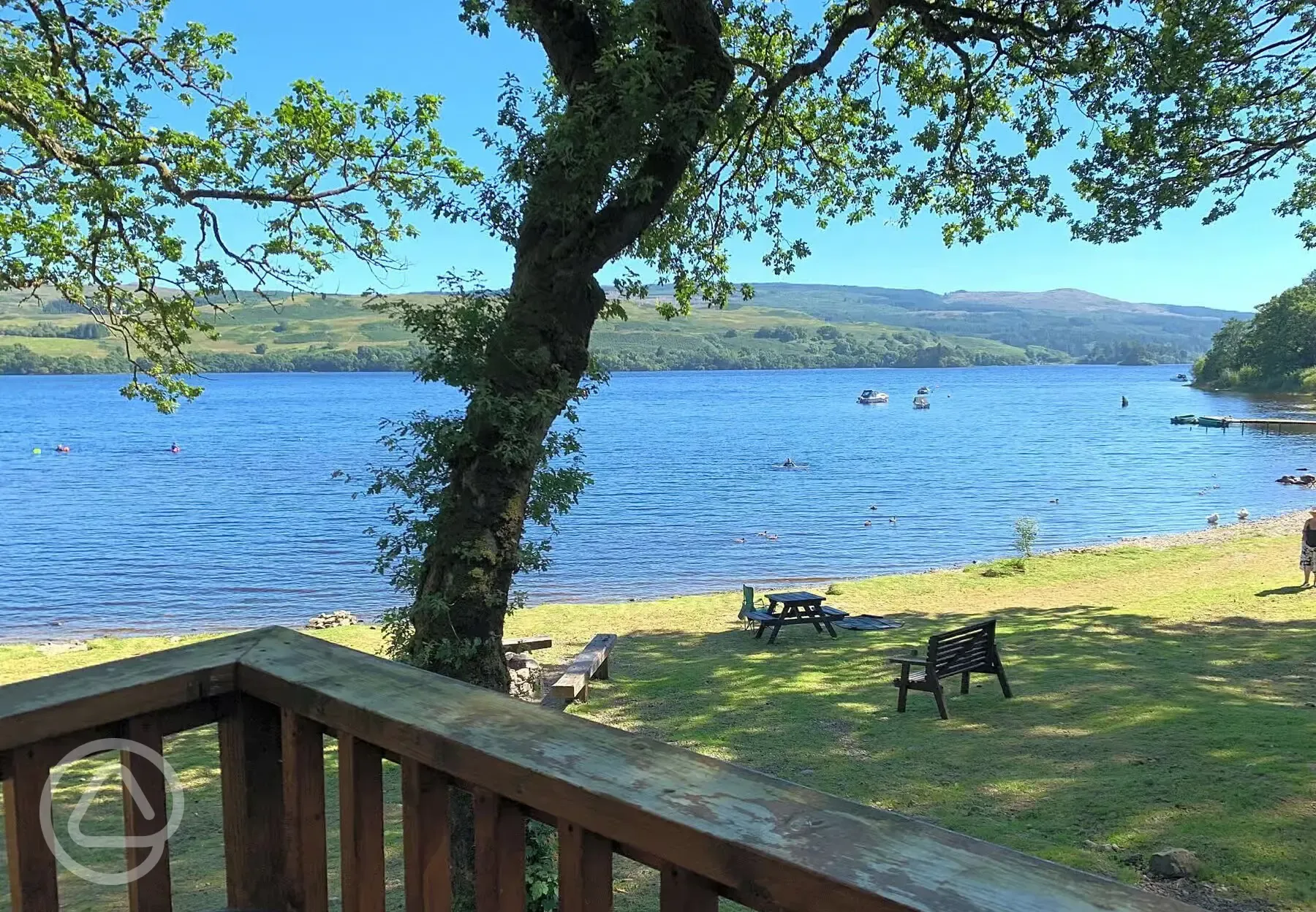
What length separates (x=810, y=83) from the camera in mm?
9102

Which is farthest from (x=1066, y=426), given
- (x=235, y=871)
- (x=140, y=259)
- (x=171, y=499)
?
(x=235, y=871)

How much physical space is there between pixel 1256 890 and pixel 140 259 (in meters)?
11.6

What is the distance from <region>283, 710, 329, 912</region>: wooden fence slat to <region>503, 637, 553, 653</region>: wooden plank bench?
9870mm

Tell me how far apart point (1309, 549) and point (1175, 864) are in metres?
12.2

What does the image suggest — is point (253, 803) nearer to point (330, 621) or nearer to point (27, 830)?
point (27, 830)

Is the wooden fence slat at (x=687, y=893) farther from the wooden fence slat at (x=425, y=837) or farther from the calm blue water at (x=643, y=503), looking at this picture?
the calm blue water at (x=643, y=503)

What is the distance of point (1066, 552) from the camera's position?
78.8 ft

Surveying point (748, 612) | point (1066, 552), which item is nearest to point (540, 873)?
point (748, 612)

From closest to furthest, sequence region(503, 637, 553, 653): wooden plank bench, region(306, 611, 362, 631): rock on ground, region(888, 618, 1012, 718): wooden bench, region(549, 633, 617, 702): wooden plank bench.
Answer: region(888, 618, 1012, 718): wooden bench, region(549, 633, 617, 702): wooden plank bench, region(503, 637, 553, 653): wooden plank bench, region(306, 611, 362, 631): rock on ground

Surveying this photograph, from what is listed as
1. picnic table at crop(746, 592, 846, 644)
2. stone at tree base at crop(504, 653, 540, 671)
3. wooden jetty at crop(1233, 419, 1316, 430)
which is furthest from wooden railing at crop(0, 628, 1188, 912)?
wooden jetty at crop(1233, 419, 1316, 430)

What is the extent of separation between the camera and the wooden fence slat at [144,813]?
1726 mm

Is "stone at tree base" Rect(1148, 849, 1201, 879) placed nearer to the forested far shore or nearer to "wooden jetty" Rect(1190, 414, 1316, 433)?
"wooden jetty" Rect(1190, 414, 1316, 433)

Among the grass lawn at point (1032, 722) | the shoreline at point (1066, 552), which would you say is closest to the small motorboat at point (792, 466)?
the shoreline at point (1066, 552)

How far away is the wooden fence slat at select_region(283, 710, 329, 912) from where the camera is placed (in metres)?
1.76
